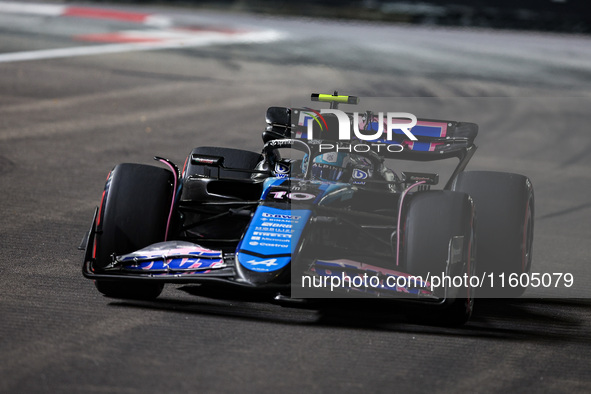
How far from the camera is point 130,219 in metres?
5.97

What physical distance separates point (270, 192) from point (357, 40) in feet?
47.2

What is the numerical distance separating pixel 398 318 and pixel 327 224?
0.69 metres

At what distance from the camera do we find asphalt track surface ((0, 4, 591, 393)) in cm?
497

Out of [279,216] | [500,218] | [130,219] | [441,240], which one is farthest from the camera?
[500,218]

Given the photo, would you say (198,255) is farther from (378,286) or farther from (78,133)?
(78,133)

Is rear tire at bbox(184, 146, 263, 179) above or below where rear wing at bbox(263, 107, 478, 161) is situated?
below

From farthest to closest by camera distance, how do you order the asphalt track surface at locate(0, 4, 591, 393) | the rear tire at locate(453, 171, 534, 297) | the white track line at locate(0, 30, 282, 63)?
the white track line at locate(0, 30, 282, 63) → the rear tire at locate(453, 171, 534, 297) → the asphalt track surface at locate(0, 4, 591, 393)

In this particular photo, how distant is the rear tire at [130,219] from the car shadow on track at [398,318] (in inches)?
4.3

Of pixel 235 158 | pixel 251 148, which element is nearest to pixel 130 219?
pixel 235 158

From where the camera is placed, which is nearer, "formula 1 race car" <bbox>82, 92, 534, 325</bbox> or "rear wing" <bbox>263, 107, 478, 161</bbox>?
"formula 1 race car" <bbox>82, 92, 534, 325</bbox>

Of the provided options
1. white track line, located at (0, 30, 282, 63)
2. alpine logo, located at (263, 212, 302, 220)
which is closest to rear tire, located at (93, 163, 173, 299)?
alpine logo, located at (263, 212, 302, 220)

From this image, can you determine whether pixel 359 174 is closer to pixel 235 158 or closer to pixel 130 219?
pixel 235 158

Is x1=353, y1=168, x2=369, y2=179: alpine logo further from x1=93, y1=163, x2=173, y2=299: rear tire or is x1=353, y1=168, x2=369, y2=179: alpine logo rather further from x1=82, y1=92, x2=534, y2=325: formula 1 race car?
x1=93, y1=163, x2=173, y2=299: rear tire

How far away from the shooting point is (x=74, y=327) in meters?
5.41
